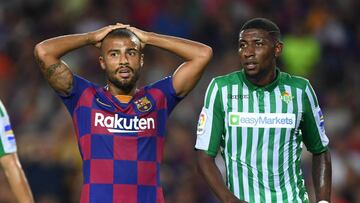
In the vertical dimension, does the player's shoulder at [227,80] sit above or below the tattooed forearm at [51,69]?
below

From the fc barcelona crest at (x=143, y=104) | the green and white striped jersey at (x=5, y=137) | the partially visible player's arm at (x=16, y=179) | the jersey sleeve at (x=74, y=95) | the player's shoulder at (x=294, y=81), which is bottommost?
the partially visible player's arm at (x=16, y=179)

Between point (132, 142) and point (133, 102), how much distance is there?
35 cm

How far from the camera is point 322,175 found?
28.8 ft

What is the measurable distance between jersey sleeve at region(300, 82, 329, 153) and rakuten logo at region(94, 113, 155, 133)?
1.20 metres

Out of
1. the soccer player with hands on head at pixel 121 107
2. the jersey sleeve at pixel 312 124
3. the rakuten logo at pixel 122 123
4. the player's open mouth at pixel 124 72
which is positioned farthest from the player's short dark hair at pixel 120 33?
the jersey sleeve at pixel 312 124

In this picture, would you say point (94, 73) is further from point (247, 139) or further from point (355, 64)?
point (247, 139)

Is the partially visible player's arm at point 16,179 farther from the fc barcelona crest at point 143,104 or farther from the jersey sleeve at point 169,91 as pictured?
the jersey sleeve at point 169,91

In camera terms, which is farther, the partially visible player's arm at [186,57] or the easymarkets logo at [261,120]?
the partially visible player's arm at [186,57]

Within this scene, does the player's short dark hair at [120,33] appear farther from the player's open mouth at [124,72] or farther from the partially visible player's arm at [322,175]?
the partially visible player's arm at [322,175]

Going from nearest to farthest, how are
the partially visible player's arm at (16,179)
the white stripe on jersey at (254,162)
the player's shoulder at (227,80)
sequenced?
the white stripe on jersey at (254,162) < the player's shoulder at (227,80) < the partially visible player's arm at (16,179)

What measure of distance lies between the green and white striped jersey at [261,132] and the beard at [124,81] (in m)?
0.61

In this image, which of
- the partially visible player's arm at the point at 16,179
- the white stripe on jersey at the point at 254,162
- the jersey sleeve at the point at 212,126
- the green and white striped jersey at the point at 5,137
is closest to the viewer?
the white stripe on jersey at the point at 254,162

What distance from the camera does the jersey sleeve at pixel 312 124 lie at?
8.76 m

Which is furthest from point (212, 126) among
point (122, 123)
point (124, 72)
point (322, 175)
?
point (322, 175)
